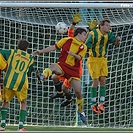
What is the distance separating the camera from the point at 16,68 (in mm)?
9547

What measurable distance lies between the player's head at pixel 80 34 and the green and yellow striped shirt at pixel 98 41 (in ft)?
0.80

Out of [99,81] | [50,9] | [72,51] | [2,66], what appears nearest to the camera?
[2,66]

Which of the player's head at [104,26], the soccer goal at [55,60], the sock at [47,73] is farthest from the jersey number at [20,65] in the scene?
the soccer goal at [55,60]

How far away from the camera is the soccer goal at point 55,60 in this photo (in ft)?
39.9

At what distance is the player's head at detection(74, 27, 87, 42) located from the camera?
10.2m

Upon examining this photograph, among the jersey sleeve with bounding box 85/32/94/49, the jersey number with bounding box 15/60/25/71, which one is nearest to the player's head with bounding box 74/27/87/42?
the jersey sleeve with bounding box 85/32/94/49

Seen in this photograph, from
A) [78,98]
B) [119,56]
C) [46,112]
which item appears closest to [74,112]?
[46,112]

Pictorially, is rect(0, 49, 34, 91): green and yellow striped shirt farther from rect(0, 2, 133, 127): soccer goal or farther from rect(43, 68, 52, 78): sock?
rect(0, 2, 133, 127): soccer goal

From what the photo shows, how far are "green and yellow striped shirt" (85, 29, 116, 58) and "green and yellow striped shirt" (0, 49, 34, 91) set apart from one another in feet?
4.41

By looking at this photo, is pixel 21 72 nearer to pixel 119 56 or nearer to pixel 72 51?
pixel 72 51

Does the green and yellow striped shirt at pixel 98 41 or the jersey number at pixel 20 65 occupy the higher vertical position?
the green and yellow striped shirt at pixel 98 41

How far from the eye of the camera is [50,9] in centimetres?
1220

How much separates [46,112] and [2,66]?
2998 millimetres

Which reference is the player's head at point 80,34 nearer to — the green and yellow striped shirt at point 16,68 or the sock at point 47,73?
the sock at point 47,73
